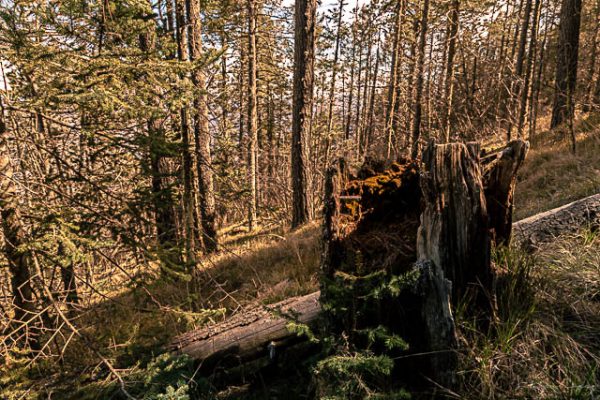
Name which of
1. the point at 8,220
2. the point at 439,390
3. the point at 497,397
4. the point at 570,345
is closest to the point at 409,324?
the point at 439,390

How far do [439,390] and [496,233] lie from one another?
1.14 m

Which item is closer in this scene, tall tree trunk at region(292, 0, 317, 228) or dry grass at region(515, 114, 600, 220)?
dry grass at region(515, 114, 600, 220)

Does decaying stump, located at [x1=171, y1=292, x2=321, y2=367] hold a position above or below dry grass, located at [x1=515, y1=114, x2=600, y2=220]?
below

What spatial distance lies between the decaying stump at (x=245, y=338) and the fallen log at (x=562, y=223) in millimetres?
2100

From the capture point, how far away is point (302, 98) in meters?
7.25

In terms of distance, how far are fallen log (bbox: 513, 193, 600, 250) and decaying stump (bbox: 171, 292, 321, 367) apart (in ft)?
6.89

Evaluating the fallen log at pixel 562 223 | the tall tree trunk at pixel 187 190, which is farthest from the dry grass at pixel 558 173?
the tall tree trunk at pixel 187 190

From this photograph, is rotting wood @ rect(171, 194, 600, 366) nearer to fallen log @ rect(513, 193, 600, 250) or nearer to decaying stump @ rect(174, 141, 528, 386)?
fallen log @ rect(513, 193, 600, 250)

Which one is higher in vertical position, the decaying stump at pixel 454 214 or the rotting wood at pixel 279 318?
the decaying stump at pixel 454 214

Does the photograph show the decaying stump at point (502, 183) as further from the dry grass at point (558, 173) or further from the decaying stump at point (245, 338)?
the dry grass at point (558, 173)

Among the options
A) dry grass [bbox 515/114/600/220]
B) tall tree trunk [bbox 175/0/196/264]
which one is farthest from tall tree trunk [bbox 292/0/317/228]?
dry grass [bbox 515/114/600/220]

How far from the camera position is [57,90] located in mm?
2793

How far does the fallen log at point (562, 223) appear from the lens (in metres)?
3.00

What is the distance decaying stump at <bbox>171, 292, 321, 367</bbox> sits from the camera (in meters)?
2.69
